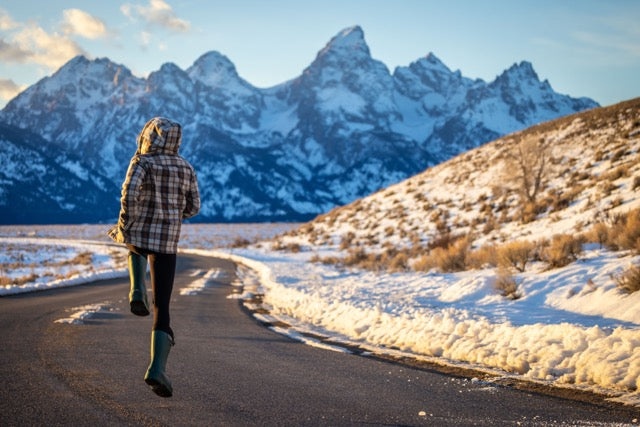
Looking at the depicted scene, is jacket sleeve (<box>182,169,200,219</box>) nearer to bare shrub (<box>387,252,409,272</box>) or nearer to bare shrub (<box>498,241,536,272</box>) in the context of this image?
bare shrub (<box>498,241,536,272</box>)

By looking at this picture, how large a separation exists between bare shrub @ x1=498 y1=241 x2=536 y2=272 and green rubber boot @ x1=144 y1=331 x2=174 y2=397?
35.6 ft

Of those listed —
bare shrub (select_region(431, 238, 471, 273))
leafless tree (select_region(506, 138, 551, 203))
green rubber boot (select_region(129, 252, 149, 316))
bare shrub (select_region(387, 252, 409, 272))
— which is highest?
leafless tree (select_region(506, 138, 551, 203))

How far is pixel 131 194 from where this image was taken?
3.99m

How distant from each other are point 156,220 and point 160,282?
0.50 m

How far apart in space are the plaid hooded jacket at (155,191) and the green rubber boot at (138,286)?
0.14 meters

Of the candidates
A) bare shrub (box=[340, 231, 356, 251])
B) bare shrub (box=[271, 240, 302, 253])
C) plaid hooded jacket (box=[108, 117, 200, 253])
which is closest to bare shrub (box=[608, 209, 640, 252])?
plaid hooded jacket (box=[108, 117, 200, 253])

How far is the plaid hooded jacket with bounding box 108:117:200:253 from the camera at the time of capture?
159 inches

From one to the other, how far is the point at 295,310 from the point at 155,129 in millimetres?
7071

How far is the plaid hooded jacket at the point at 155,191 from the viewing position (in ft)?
13.3

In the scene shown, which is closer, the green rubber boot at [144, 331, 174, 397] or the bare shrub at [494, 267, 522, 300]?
the green rubber boot at [144, 331, 174, 397]

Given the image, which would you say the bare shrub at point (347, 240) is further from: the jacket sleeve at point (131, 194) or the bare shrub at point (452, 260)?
the jacket sleeve at point (131, 194)

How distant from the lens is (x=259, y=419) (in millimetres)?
3785

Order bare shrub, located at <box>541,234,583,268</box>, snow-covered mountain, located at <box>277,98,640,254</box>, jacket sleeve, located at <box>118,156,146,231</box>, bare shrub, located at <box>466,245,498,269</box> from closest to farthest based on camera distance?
jacket sleeve, located at <box>118,156,146,231</box>
bare shrub, located at <box>541,234,583,268</box>
bare shrub, located at <box>466,245,498,269</box>
snow-covered mountain, located at <box>277,98,640,254</box>

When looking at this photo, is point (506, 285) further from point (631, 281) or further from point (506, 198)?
point (506, 198)
